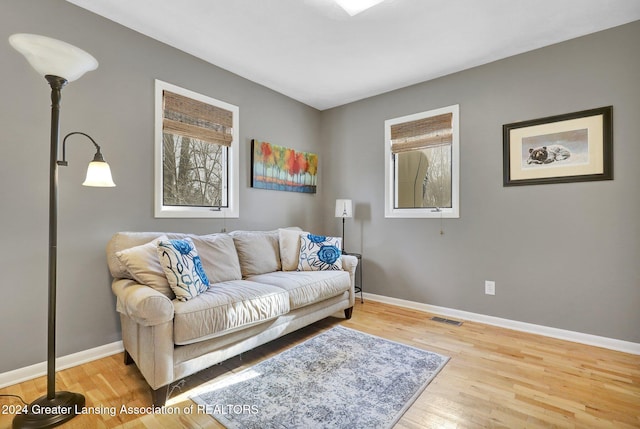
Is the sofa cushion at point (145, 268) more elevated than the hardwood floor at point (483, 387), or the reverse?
the sofa cushion at point (145, 268)

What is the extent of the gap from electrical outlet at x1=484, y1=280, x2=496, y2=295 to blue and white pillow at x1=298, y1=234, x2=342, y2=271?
1.50 m

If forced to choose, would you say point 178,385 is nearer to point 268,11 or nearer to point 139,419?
point 139,419

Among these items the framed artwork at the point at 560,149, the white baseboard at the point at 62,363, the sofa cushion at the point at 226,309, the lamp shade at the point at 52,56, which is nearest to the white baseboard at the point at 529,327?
the framed artwork at the point at 560,149

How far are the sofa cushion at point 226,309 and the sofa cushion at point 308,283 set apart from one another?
121 millimetres

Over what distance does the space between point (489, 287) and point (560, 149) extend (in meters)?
1.44

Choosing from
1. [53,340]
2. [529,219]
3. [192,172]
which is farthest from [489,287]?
[53,340]

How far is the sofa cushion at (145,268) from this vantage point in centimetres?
197

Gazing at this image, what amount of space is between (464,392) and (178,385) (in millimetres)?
1776

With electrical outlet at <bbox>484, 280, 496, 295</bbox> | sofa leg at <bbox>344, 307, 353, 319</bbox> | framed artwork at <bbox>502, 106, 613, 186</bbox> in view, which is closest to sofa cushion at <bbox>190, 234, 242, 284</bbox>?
sofa leg at <bbox>344, 307, 353, 319</bbox>

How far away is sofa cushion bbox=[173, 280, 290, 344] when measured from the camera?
176 centimetres

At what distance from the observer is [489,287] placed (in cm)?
306

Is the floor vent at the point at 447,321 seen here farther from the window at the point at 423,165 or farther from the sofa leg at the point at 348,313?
the window at the point at 423,165

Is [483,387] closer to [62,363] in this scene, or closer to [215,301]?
[215,301]

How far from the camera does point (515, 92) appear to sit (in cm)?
293
